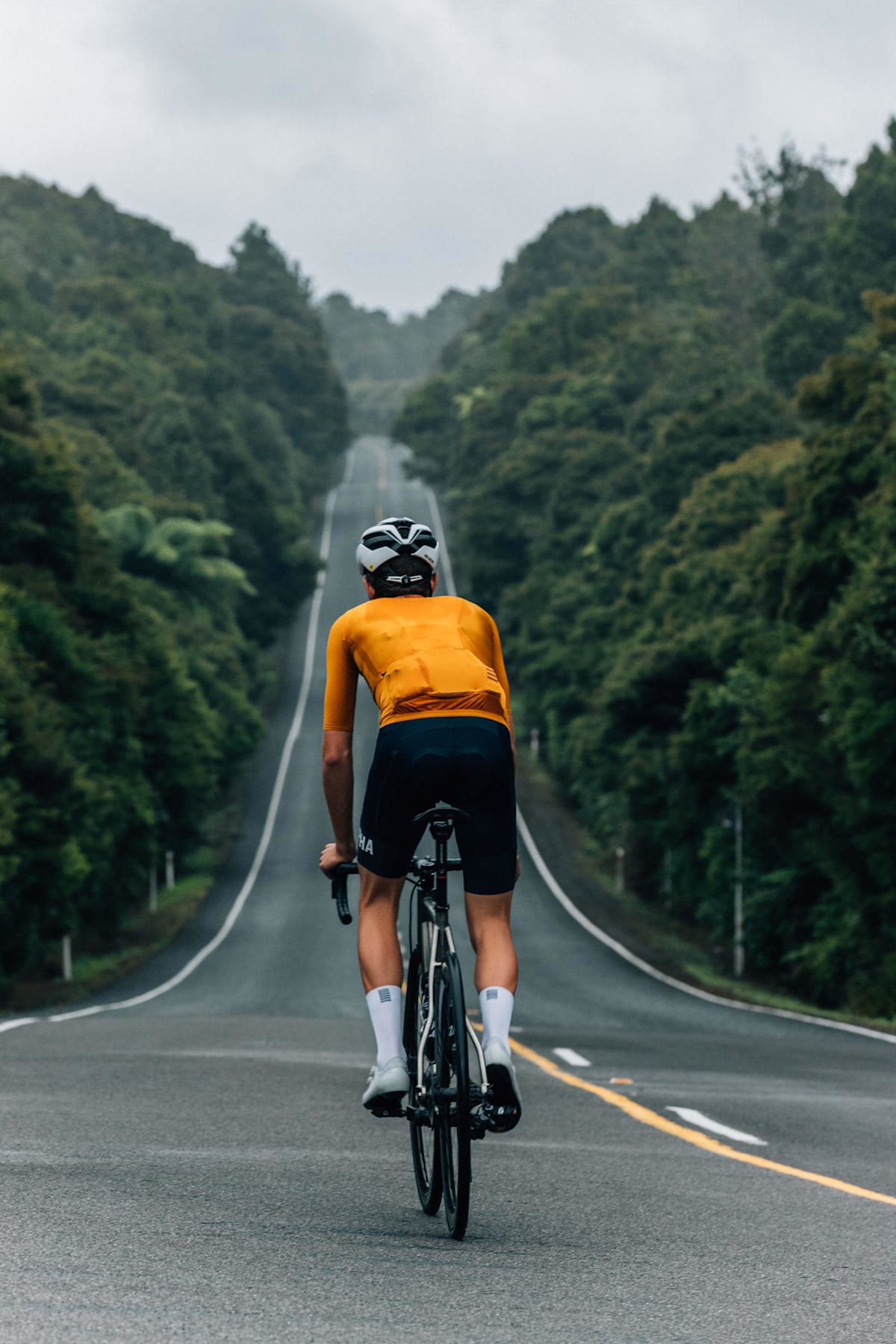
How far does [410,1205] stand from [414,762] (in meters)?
1.73

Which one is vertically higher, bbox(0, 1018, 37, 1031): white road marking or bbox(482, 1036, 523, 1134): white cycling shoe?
bbox(482, 1036, 523, 1134): white cycling shoe

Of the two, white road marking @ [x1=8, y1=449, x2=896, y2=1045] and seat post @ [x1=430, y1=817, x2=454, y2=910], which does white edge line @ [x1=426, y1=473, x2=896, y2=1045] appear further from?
seat post @ [x1=430, y1=817, x2=454, y2=910]

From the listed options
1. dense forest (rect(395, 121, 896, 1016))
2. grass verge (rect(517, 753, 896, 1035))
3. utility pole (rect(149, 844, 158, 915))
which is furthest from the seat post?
utility pole (rect(149, 844, 158, 915))

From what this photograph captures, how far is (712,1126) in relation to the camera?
31.7 feet

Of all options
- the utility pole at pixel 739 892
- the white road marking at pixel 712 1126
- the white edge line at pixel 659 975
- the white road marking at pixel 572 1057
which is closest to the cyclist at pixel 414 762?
the white road marking at pixel 712 1126

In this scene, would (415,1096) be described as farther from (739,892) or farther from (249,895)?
(249,895)

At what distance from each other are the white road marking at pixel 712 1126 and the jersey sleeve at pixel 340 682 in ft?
12.5

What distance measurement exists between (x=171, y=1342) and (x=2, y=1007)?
94.0 ft

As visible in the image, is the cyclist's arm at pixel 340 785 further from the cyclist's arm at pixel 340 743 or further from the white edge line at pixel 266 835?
the white edge line at pixel 266 835

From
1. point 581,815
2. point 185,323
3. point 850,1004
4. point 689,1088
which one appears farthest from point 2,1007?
point 185,323

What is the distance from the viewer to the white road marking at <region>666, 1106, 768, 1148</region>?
906cm

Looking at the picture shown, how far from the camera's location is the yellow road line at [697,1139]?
7379 millimetres

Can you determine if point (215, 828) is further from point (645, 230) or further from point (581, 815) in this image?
point (645, 230)

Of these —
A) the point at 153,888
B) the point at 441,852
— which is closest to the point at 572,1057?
the point at 441,852
